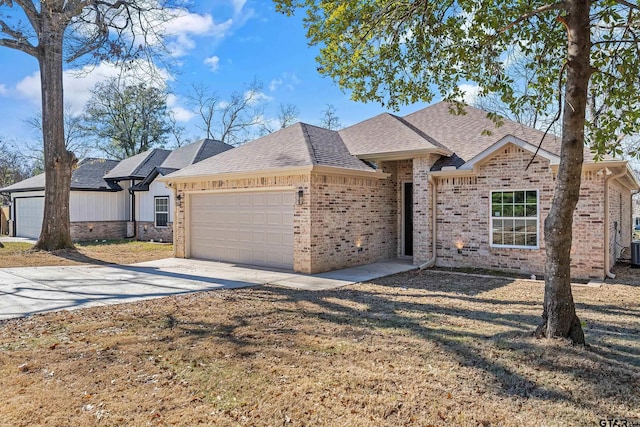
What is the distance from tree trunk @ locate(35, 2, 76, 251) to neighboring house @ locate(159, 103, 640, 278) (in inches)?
195

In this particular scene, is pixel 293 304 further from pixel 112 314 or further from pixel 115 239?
pixel 115 239

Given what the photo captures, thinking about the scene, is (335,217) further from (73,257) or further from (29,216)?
(29,216)

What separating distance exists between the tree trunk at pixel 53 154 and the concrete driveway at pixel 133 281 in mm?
4448

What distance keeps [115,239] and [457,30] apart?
69.3ft

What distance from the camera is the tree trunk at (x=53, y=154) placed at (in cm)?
1560

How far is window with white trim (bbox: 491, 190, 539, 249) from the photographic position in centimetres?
1078

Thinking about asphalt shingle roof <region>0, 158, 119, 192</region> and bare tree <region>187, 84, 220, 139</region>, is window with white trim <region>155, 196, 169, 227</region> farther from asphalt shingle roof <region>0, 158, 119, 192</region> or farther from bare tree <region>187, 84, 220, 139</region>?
bare tree <region>187, 84, 220, 139</region>

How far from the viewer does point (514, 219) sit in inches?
434

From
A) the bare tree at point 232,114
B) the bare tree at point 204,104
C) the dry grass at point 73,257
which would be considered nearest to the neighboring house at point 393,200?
the dry grass at point 73,257

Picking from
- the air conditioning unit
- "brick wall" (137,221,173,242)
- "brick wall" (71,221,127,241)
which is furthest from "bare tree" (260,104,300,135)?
the air conditioning unit

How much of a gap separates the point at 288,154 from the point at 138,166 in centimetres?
1472

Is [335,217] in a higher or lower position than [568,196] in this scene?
lower

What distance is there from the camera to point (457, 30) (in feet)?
23.6

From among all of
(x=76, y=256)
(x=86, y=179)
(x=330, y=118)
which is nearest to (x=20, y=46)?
(x=76, y=256)
